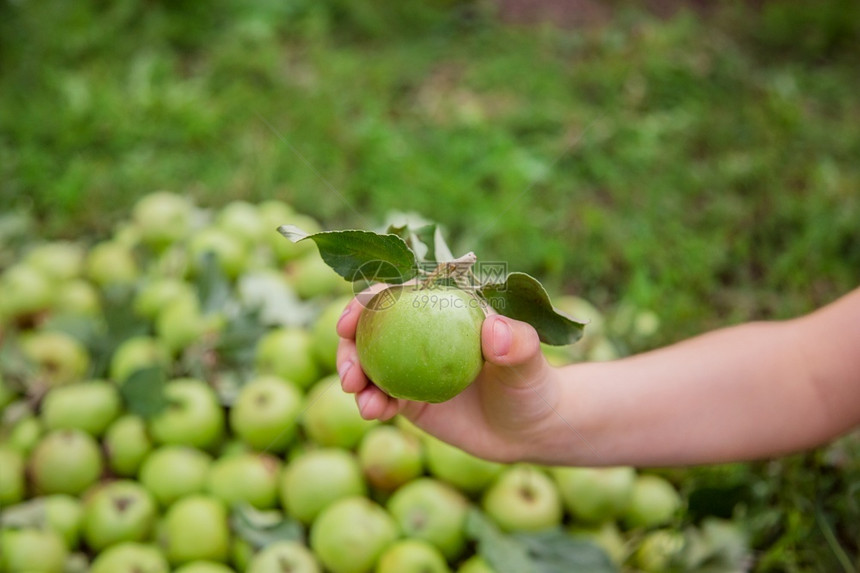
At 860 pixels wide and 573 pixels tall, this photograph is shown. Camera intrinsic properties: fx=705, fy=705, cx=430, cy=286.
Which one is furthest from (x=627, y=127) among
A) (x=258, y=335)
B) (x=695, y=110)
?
(x=258, y=335)

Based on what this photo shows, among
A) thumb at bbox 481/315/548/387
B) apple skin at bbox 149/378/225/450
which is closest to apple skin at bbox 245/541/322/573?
apple skin at bbox 149/378/225/450

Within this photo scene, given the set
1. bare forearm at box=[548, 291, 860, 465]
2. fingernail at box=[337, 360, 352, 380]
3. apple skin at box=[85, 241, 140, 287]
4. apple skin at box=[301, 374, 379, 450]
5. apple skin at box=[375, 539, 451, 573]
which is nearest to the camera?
fingernail at box=[337, 360, 352, 380]

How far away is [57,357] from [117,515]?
492mm

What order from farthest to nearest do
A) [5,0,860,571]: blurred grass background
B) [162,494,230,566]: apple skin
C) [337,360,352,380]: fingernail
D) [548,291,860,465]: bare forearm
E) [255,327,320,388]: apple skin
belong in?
[5,0,860,571]: blurred grass background
[255,327,320,388]: apple skin
[162,494,230,566]: apple skin
[548,291,860,465]: bare forearm
[337,360,352,380]: fingernail

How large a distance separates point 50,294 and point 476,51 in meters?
2.54

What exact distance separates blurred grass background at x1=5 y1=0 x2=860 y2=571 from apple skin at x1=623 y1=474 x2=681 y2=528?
443 millimetres

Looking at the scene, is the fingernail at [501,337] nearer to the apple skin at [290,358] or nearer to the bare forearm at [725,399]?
the bare forearm at [725,399]

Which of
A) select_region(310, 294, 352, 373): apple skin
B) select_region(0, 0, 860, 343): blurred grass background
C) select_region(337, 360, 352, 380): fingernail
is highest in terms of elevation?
select_region(337, 360, 352, 380): fingernail

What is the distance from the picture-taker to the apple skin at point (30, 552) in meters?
1.36

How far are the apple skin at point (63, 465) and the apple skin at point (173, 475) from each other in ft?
0.42

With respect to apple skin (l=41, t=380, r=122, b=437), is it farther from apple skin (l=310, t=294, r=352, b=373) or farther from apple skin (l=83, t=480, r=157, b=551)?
apple skin (l=310, t=294, r=352, b=373)

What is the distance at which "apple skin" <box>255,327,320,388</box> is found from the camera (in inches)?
64.4

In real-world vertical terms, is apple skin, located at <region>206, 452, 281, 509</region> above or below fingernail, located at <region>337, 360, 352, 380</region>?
below

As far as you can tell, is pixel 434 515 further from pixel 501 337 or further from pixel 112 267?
pixel 112 267
